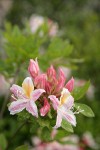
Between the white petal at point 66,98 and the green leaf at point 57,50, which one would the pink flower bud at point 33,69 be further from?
the green leaf at point 57,50

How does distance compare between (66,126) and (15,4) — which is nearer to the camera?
(66,126)

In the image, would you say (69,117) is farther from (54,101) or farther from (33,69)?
(33,69)

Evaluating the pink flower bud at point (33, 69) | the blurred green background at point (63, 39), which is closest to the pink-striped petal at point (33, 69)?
the pink flower bud at point (33, 69)

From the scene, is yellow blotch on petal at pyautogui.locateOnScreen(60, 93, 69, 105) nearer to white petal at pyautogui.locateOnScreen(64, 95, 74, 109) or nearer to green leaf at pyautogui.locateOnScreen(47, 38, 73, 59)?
white petal at pyautogui.locateOnScreen(64, 95, 74, 109)

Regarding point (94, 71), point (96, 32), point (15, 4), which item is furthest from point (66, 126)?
point (15, 4)

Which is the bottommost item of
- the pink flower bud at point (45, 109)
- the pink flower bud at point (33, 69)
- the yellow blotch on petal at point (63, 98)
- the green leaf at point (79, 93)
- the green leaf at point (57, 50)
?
the pink flower bud at point (45, 109)

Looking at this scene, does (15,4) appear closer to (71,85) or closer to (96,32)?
(96,32)

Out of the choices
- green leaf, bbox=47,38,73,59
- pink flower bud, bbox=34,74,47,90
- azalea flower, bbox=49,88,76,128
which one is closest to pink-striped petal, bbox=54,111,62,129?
azalea flower, bbox=49,88,76,128
